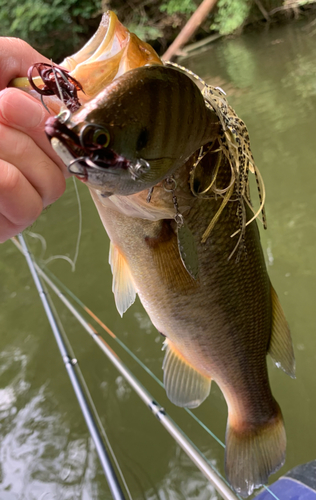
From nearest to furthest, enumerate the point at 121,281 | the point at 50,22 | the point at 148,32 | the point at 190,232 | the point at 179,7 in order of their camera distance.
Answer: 1. the point at 190,232
2. the point at 121,281
3. the point at 50,22
4. the point at 148,32
5. the point at 179,7

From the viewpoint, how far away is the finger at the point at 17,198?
62 centimetres

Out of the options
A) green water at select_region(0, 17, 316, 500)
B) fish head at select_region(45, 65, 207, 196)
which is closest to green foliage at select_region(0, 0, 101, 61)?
green water at select_region(0, 17, 316, 500)

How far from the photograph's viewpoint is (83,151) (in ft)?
1.22

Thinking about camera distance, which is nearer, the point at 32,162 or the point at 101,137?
Answer: the point at 101,137

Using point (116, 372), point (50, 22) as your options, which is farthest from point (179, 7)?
point (116, 372)

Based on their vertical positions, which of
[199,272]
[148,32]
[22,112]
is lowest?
[148,32]

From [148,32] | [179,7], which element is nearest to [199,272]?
[148,32]

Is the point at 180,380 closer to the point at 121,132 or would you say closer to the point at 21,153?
the point at 21,153

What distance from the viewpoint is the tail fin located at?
1127 mm

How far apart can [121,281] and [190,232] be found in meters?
0.35

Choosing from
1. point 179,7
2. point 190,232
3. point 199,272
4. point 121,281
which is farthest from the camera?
point 179,7

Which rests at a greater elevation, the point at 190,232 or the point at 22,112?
the point at 22,112

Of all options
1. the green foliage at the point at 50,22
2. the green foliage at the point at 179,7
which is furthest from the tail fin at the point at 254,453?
the green foliage at the point at 179,7

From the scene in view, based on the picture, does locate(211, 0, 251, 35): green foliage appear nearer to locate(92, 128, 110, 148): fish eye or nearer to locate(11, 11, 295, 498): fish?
locate(11, 11, 295, 498): fish
